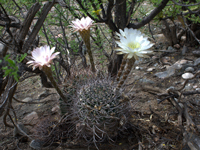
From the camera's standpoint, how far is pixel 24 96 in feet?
8.79

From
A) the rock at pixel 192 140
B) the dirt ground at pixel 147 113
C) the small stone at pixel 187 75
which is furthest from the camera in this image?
the small stone at pixel 187 75

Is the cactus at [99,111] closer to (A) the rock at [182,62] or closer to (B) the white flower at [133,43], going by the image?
(B) the white flower at [133,43]

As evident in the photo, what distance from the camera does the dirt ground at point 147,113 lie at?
4.63 ft

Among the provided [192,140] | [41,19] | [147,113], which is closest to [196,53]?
[147,113]

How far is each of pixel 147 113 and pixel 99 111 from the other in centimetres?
74

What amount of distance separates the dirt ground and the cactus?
0.16 metres

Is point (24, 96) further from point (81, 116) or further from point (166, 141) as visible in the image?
point (166, 141)

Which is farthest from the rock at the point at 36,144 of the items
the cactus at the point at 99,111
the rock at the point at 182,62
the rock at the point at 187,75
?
the rock at the point at 182,62

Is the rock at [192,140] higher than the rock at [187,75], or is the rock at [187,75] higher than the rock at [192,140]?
the rock at [187,75]

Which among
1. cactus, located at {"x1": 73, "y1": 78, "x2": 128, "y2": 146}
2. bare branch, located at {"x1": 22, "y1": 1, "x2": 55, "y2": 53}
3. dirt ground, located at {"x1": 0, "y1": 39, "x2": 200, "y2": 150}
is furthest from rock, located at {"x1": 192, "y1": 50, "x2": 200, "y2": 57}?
bare branch, located at {"x1": 22, "y1": 1, "x2": 55, "y2": 53}

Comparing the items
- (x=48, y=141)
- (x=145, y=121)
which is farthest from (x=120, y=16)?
(x=48, y=141)

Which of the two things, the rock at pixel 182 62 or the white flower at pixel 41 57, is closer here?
the white flower at pixel 41 57

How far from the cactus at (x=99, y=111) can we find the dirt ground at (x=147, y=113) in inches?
6.3

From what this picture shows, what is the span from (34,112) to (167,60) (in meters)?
2.29
